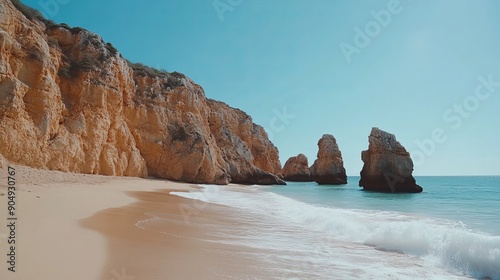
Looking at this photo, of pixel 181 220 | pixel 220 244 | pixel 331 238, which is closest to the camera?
pixel 220 244

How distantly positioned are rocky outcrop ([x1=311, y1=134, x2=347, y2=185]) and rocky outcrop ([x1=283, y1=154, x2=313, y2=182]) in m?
15.6

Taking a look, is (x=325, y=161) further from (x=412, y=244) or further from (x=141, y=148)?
(x=412, y=244)

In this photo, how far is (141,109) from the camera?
2908cm

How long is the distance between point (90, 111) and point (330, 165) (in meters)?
44.4

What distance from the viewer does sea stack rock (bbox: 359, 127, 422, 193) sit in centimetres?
3550

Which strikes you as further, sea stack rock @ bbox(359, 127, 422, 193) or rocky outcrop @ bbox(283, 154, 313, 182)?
rocky outcrop @ bbox(283, 154, 313, 182)

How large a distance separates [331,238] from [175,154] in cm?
2522

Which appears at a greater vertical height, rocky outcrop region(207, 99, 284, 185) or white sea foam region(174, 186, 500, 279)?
rocky outcrop region(207, 99, 284, 185)

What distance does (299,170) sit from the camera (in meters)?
73.7

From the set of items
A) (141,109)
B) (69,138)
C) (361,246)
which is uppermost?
(141,109)

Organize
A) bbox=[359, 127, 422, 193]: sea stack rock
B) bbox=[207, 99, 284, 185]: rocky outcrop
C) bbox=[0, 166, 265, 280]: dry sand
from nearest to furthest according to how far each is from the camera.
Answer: bbox=[0, 166, 265, 280]: dry sand, bbox=[359, 127, 422, 193]: sea stack rock, bbox=[207, 99, 284, 185]: rocky outcrop

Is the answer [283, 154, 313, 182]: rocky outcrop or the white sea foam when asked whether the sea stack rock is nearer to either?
the white sea foam

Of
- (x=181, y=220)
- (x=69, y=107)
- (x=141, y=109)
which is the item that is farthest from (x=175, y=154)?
(x=181, y=220)

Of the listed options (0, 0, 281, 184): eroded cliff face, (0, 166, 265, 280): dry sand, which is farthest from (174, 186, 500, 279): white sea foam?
(0, 0, 281, 184): eroded cliff face
